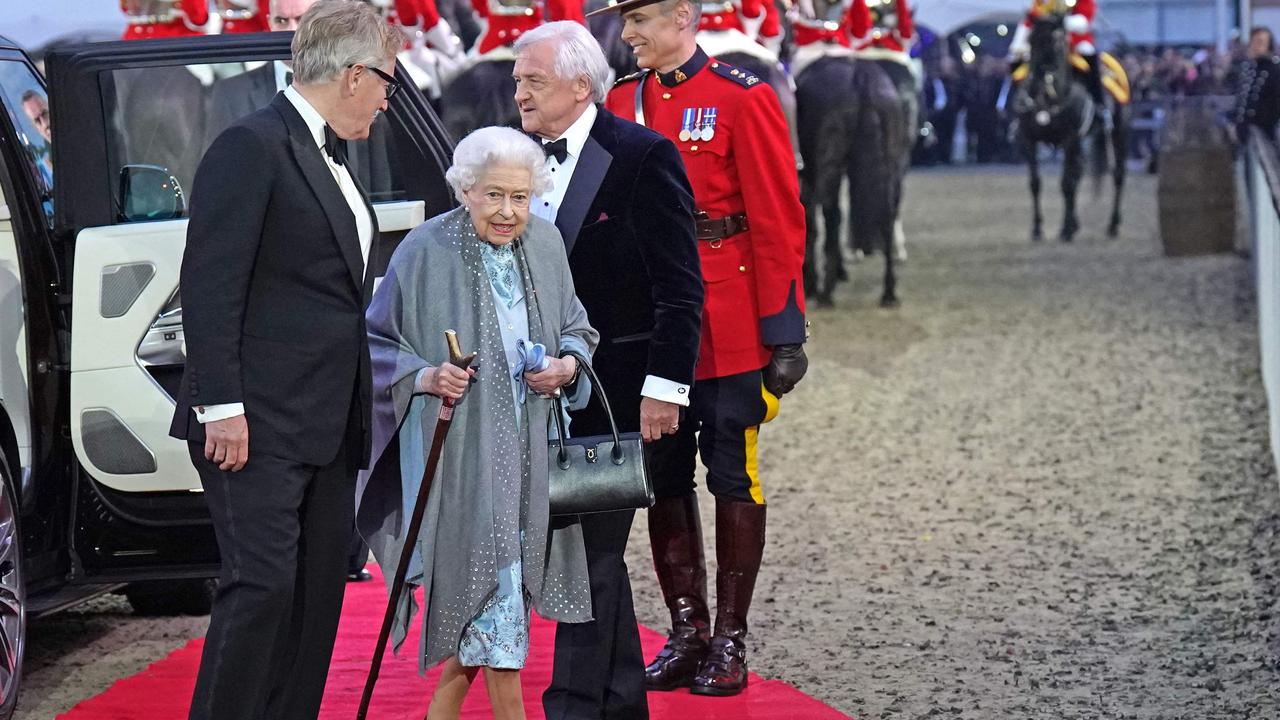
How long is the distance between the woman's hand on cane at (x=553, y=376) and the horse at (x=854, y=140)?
912cm

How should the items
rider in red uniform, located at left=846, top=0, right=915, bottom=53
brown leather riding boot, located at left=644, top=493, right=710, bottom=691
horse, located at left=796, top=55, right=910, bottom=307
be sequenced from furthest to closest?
rider in red uniform, located at left=846, top=0, right=915, bottom=53, horse, located at left=796, top=55, right=910, bottom=307, brown leather riding boot, located at left=644, top=493, right=710, bottom=691

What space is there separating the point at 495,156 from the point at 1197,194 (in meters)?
13.5

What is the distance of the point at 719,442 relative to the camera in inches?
192

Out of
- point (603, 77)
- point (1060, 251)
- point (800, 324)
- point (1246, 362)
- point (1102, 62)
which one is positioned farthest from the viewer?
point (1102, 62)

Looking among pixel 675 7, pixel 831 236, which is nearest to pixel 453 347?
pixel 675 7

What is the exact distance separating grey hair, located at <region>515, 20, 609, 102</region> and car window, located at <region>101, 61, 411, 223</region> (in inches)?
42.7

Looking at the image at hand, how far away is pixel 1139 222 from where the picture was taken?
19938 millimetres

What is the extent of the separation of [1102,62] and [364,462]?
52.8 feet

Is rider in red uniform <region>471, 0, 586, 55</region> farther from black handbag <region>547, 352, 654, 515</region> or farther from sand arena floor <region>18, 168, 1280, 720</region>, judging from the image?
black handbag <region>547, 352, 654, 515</region>

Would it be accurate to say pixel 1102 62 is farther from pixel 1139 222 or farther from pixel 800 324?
pixel 800 324

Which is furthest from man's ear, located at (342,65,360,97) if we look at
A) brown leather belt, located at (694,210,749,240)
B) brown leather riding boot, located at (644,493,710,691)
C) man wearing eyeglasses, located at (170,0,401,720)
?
brown leather riding boot, located at (644,493,710,691)

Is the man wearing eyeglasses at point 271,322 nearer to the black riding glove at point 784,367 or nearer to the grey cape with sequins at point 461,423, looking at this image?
the grey cape with sequins at point 461,423

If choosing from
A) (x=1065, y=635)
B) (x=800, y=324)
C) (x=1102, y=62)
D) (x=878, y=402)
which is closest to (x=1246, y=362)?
(x=878, y=402)

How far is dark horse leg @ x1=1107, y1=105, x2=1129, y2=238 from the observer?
18672 mm
